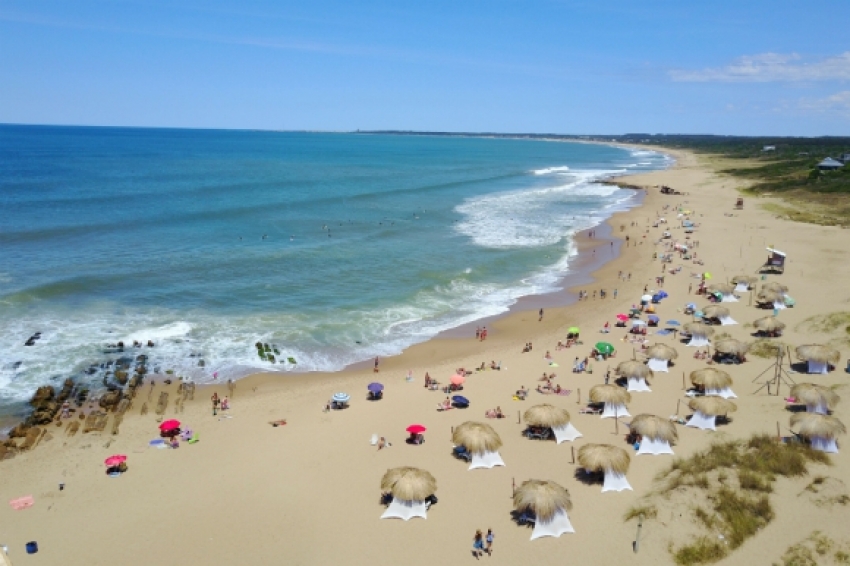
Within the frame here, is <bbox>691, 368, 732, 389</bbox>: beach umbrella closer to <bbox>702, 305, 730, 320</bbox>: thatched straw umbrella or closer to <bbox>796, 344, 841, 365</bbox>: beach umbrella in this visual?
<bbox>796, 344, 841, 365</bbox>: beach umbrella

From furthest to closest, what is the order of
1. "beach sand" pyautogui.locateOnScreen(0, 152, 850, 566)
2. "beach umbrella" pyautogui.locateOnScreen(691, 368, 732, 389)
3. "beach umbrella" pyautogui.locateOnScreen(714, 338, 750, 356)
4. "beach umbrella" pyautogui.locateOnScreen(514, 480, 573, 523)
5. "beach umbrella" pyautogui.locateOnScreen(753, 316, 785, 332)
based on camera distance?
"beach umbrella" pyautogui.locateOnScreen(753, 316, 785, 332) → "beach umbrella" pyautogui.locateOnScreen(714, 338, 750, 356) → "beach umbrella" pyautogui.locateOnScreen(691, 368, 732, 389) → "beach umbrella" pyautogui.locateOnScreen(514, 480, 573, 523) → "beach sand" pyautogui.locateOnScreen(0, 152, 850, 566)

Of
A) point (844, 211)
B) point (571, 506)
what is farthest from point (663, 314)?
point (844, 211)

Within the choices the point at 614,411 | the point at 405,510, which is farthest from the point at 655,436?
the point at 405,510

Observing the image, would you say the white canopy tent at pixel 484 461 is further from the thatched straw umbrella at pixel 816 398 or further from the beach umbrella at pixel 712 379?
the thatched straw umbrella at pixel 816 398

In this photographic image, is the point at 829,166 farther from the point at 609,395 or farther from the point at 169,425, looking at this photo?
the point at 169,425

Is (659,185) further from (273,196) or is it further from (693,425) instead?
(693,425)

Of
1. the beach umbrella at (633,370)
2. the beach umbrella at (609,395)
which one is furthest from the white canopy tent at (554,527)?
the beach umbrella at (633,370)

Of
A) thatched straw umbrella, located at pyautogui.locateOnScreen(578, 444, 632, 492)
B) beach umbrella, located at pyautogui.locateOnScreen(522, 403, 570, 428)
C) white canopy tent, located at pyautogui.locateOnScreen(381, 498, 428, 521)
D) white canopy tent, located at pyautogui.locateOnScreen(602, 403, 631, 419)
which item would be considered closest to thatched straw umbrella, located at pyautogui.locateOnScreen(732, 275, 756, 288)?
white canopy tent, located at pyautogui.locateOnScreen(602, 403, 631, 419)
